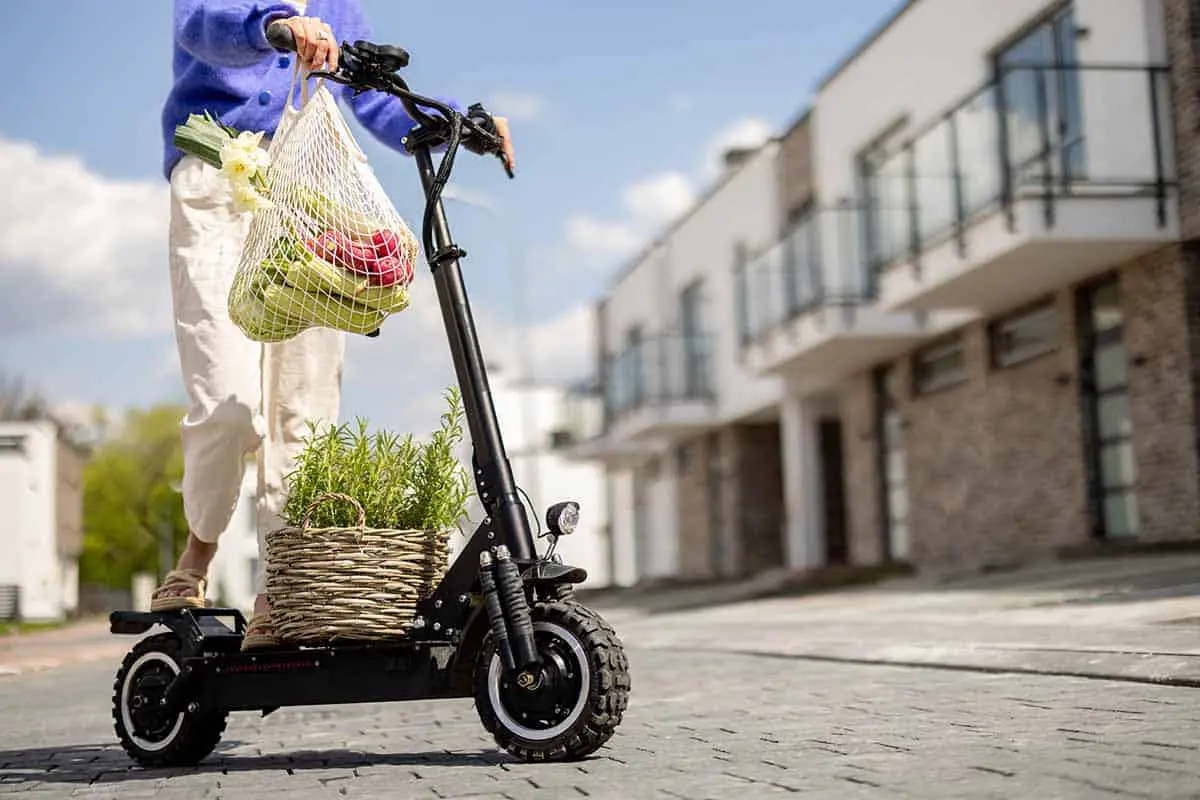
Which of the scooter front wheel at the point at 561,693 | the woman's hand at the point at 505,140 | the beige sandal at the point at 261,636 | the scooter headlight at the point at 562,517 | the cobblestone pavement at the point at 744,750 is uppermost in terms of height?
the woman's hand at the point at 505,140

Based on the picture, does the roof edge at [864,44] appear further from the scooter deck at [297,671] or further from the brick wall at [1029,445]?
the scooter deck at [297,671]

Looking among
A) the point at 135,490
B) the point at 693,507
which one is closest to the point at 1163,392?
the point at 693,507

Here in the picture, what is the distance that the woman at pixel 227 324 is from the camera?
4.45m

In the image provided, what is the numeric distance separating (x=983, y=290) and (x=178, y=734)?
14556 millimetres

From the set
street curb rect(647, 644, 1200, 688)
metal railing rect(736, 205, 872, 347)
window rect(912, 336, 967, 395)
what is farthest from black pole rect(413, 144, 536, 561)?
window rect(912, 336, 967, 395)

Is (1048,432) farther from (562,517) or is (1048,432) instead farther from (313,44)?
(313,44)

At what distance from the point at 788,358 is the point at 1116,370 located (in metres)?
6.83

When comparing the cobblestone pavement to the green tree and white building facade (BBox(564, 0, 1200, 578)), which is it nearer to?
white building facade (BBox(564, 0, 1200, 578))

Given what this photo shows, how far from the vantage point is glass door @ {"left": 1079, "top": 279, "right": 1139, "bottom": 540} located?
16.5 metres

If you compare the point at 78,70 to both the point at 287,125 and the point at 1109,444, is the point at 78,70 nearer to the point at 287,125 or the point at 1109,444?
the point at 287,125

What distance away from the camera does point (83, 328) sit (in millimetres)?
15992

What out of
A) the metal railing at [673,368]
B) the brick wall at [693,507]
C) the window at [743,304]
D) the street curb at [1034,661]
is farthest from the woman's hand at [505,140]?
the brick wall at [693,507]

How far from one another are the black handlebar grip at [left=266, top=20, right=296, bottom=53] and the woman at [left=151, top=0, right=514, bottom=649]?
198mm

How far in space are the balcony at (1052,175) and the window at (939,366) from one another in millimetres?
3376
